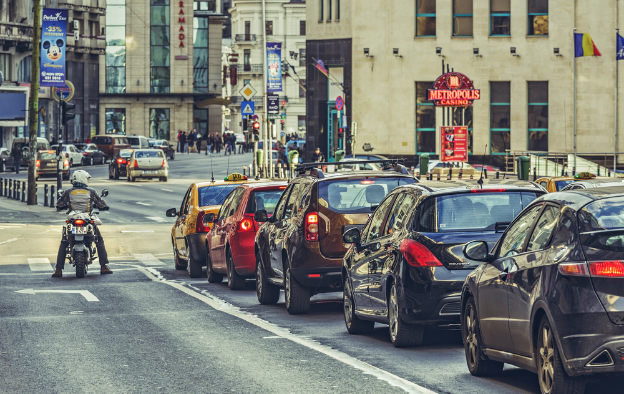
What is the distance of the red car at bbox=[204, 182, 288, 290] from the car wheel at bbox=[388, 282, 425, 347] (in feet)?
20.2

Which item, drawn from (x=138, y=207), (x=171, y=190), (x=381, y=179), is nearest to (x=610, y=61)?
(x=171, y=190)

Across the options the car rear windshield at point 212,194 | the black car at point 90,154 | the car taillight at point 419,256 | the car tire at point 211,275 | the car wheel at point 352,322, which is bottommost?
the car tire at point 211,275

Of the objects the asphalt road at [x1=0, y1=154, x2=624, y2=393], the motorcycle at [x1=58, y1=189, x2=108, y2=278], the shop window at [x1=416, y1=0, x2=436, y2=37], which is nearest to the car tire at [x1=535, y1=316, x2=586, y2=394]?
the asphalt road at [x1=0, y1=154, x2=624, y2=393]

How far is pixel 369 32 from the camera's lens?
179 feet

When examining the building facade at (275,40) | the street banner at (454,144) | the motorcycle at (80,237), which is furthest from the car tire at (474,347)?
the building facade at (275,40)

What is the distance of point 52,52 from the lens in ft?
135

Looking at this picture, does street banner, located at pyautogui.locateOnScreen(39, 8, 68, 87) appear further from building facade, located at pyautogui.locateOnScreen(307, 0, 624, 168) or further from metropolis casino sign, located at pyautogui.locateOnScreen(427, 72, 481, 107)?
building facade, located at pyautogui.locateOnScreen(307, 0, 624, 168)

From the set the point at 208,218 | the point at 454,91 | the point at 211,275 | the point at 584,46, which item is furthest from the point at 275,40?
the point at 211,275

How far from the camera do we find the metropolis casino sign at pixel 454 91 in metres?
42.1

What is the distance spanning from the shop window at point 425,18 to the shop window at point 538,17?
4.63 meters

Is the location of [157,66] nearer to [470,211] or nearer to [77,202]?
[77,202]

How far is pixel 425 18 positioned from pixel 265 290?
1603 inches

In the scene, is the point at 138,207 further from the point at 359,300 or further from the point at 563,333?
the point at 563,333

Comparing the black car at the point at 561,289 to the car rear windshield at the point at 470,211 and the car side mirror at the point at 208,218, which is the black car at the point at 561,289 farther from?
the car side mirror at the point at 208,218
